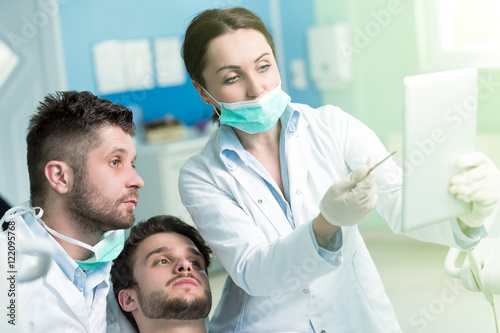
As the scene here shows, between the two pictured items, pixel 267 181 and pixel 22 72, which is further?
pixel 22 72

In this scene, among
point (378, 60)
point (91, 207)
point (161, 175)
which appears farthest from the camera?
point (378, 60)

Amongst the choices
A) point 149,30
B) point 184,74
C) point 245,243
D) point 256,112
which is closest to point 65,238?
point 245,243

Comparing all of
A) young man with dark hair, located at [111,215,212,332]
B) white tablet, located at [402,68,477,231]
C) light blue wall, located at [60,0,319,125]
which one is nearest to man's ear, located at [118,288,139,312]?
young man with dark hair, located at [111,215,212,332]

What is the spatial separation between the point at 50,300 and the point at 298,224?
2.18 feet

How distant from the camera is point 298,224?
1.72 m

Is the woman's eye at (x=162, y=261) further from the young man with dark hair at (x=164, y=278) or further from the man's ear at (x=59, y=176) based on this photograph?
the man's ear at (x=59, y=176)

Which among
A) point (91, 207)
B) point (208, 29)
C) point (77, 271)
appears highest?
point (208, 29)

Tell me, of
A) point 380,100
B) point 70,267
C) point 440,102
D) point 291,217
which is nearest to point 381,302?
point 291,217

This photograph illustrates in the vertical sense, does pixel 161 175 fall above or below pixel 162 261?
below

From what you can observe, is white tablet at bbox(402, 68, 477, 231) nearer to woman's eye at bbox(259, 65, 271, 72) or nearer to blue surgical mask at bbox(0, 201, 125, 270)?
woman's eye at bbox(259, 65, 271, 72)

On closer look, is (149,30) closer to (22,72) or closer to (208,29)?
(22,72)

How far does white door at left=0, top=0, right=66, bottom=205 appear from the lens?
13.4 feet

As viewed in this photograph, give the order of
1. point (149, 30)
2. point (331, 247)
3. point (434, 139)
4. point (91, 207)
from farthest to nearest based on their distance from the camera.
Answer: point (149, 30) → point (91, 207) → point (331, 247) → point (434, 139)

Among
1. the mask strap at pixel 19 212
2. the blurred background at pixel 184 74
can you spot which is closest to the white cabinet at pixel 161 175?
the blurred background at pixel 184 74
